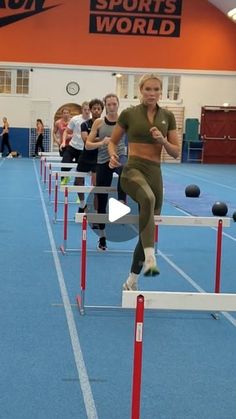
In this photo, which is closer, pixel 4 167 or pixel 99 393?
pixel 99 393

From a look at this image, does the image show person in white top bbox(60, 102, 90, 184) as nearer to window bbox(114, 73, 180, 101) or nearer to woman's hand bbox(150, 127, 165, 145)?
woman's hand bbox(150, 127, 165, 145)

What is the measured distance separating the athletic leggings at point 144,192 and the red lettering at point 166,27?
27.4 metres

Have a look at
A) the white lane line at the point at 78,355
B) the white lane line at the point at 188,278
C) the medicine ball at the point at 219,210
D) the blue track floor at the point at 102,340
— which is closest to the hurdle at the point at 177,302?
the white lane line at the point at 78,355

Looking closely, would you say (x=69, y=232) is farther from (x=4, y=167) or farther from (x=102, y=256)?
(x=4, y=167)

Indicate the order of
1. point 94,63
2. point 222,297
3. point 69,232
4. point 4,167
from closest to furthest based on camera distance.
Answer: point 222,297 → point 69,232 → point 4,167 → point 94,63

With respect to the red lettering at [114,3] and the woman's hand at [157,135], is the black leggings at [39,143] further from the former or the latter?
the woman's hand at [157,135]

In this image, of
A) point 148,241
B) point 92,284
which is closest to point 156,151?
point 148,241

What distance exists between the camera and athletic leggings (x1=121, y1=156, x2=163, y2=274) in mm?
5250

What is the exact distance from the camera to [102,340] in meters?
4.86

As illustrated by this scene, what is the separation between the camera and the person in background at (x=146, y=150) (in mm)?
5254

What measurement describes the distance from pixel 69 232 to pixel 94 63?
22853 mm

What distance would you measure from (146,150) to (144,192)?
39 cm

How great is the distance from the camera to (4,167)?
80.1 ft
